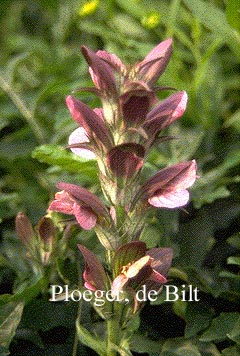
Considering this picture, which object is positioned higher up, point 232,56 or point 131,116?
point 131,116

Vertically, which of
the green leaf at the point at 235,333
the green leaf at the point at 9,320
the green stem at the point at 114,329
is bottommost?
the green leaf at the point at 235,333

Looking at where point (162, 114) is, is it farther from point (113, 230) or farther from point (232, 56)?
point (232, 56)

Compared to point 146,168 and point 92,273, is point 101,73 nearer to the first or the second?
point 92,273

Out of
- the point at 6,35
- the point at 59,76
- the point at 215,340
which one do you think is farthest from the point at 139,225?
the point at 6,35

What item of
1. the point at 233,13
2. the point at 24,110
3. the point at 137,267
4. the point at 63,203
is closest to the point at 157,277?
the point at 137,267

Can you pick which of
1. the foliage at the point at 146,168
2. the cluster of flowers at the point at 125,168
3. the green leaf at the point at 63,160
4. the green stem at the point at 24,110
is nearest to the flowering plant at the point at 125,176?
the cluster of flowers at the point at 125,168

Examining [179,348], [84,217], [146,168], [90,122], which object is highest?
[90,122]

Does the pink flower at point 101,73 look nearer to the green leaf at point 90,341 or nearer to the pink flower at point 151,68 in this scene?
the pink flower at point 151,68
